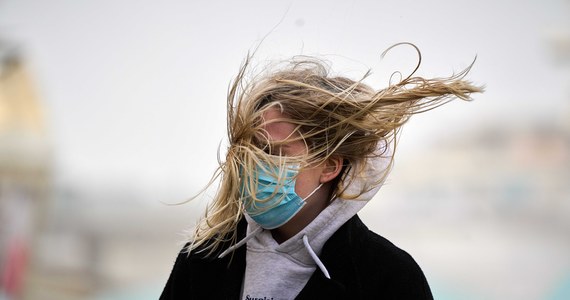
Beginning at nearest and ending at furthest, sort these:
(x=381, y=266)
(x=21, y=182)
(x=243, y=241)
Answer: (x=381, y=266), (x=243, y=241), (x=21, y=182)

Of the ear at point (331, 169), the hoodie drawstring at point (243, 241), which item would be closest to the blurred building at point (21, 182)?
the hoodie drawstring at point (243, 241)

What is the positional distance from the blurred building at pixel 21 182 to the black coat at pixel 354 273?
2.88 meters

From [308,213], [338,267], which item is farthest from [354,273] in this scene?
[308,213]

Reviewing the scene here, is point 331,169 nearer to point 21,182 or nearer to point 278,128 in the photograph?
point 278,128

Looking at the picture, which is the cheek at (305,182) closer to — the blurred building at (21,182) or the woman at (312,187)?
the woman at (312,187)

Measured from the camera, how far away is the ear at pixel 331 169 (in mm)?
1483

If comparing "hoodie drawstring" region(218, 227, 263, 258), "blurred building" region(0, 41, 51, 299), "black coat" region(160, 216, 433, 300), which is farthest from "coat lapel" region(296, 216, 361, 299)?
"blurred building" region(0, 41, 51, 299)

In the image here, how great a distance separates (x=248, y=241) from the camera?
1.52 metres

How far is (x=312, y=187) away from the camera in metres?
1.48

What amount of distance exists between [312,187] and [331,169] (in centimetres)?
5

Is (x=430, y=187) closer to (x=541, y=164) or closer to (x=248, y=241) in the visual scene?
(x=541, y=164)

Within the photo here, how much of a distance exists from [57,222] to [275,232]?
2907mm

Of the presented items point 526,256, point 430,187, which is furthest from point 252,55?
point 526,256

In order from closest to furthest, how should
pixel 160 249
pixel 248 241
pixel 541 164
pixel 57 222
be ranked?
pixel 248 241 < pixel 541 164 < pixel 160 249 < pixel 57 222
